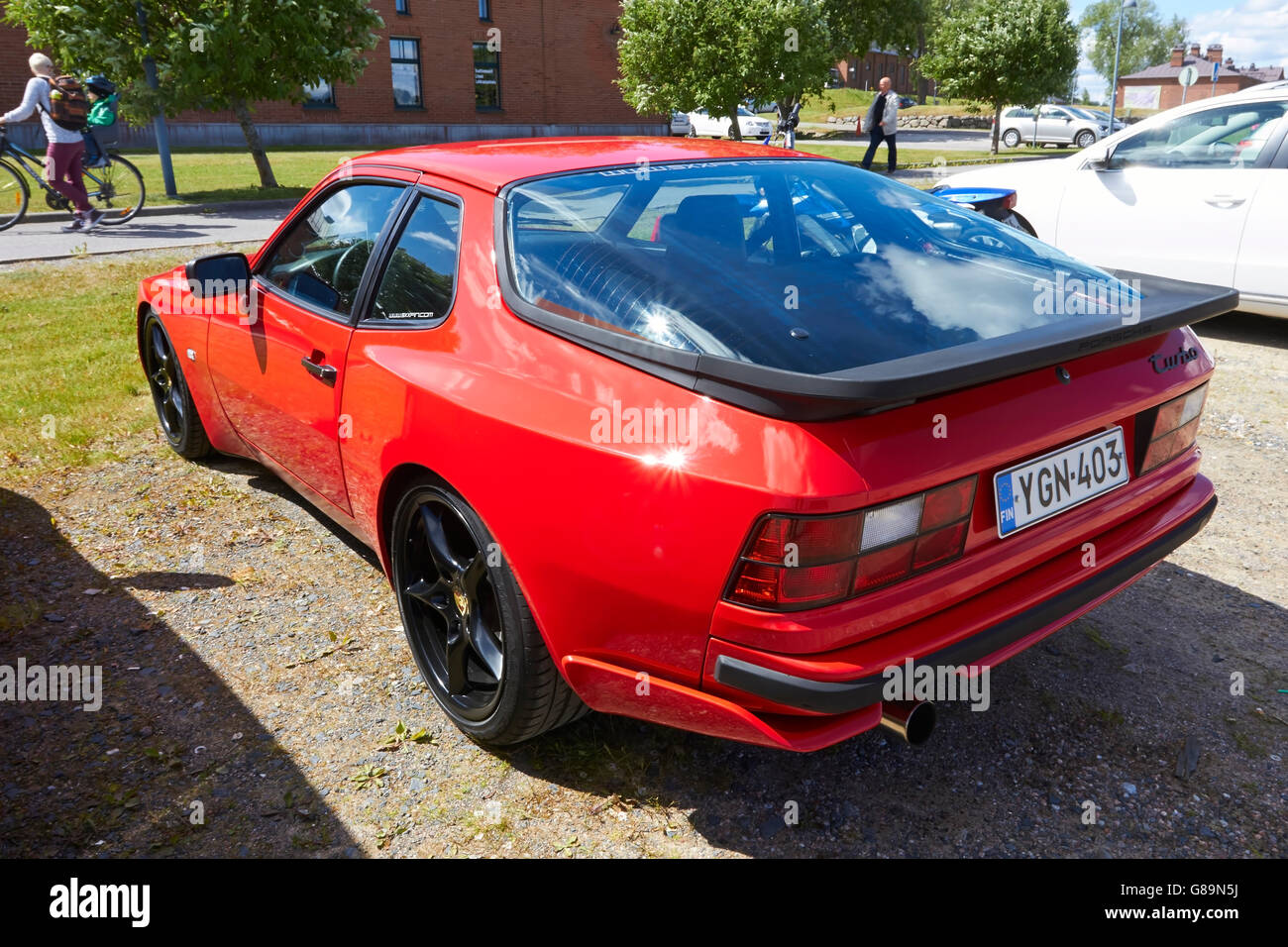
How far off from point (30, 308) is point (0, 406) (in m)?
2.77

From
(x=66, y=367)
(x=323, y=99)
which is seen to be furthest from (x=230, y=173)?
(x=66, y=367)

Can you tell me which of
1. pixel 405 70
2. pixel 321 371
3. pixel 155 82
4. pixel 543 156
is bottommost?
pixel 321 371

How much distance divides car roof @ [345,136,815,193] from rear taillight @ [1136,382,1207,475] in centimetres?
144

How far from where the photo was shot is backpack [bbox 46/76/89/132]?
36.1ft

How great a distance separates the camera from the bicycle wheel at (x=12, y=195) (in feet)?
38.2

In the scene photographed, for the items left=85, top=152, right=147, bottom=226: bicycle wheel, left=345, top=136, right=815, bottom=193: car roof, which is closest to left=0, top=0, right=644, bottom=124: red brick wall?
left=85, top=152, right=147, bottom=226: bicycle wheel

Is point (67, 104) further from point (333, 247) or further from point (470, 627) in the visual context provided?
point (470, 627)

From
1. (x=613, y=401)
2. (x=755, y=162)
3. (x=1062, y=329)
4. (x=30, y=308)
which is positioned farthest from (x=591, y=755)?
(x=30, y=308)

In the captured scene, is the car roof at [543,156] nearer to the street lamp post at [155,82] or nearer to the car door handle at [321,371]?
the car door handle at [321,371]

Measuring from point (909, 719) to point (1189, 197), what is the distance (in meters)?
6.15

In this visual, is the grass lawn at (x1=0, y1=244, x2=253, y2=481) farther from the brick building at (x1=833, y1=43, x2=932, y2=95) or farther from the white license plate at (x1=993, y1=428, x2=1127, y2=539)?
the brick building at (x1=833, y1=43, x2=932, y2=95)

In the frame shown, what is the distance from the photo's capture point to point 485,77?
3372 centimetres

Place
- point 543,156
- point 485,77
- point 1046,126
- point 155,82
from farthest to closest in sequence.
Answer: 1. point 1046,126
2. point 485,77
3. point 155,82
4. point 543,156

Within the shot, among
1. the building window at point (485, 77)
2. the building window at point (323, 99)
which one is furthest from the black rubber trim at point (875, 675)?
the building window at point (485, 77)
